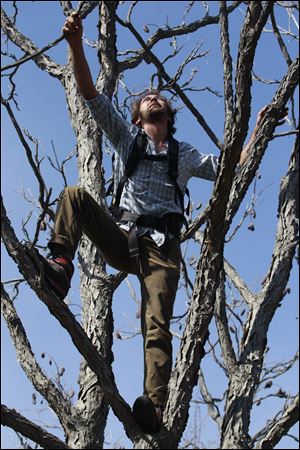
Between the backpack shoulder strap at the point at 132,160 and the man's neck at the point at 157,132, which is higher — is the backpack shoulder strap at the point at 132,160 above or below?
below

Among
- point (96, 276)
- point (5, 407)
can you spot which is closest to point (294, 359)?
point (96, 276)

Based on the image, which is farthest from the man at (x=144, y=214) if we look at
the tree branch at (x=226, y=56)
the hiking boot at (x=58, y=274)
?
the tree branch at (x=226, y=56)

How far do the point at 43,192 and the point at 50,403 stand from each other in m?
1.34

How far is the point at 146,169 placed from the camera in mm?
4211

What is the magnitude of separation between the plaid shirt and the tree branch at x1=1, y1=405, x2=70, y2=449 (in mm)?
1303

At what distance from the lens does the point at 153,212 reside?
409cm

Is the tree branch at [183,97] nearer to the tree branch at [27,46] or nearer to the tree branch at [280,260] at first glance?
the tree branch at [280,260]

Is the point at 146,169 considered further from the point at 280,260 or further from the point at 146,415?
the point at 146,415

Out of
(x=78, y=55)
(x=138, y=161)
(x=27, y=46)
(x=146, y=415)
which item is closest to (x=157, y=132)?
(x=138, y=161)

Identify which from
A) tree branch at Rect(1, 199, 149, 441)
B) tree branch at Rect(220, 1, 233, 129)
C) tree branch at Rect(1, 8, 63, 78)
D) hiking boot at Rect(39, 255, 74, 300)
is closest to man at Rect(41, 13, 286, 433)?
hiking boot at Rect(39, 255, 74, 300)

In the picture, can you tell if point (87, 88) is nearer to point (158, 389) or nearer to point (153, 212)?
point (153, 212)

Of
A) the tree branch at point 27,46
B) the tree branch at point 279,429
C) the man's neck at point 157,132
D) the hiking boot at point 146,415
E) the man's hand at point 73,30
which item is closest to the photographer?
the tree branch at point 279,429

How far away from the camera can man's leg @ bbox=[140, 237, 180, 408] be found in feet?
11.8

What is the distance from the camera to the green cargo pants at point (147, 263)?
3.63 metres
